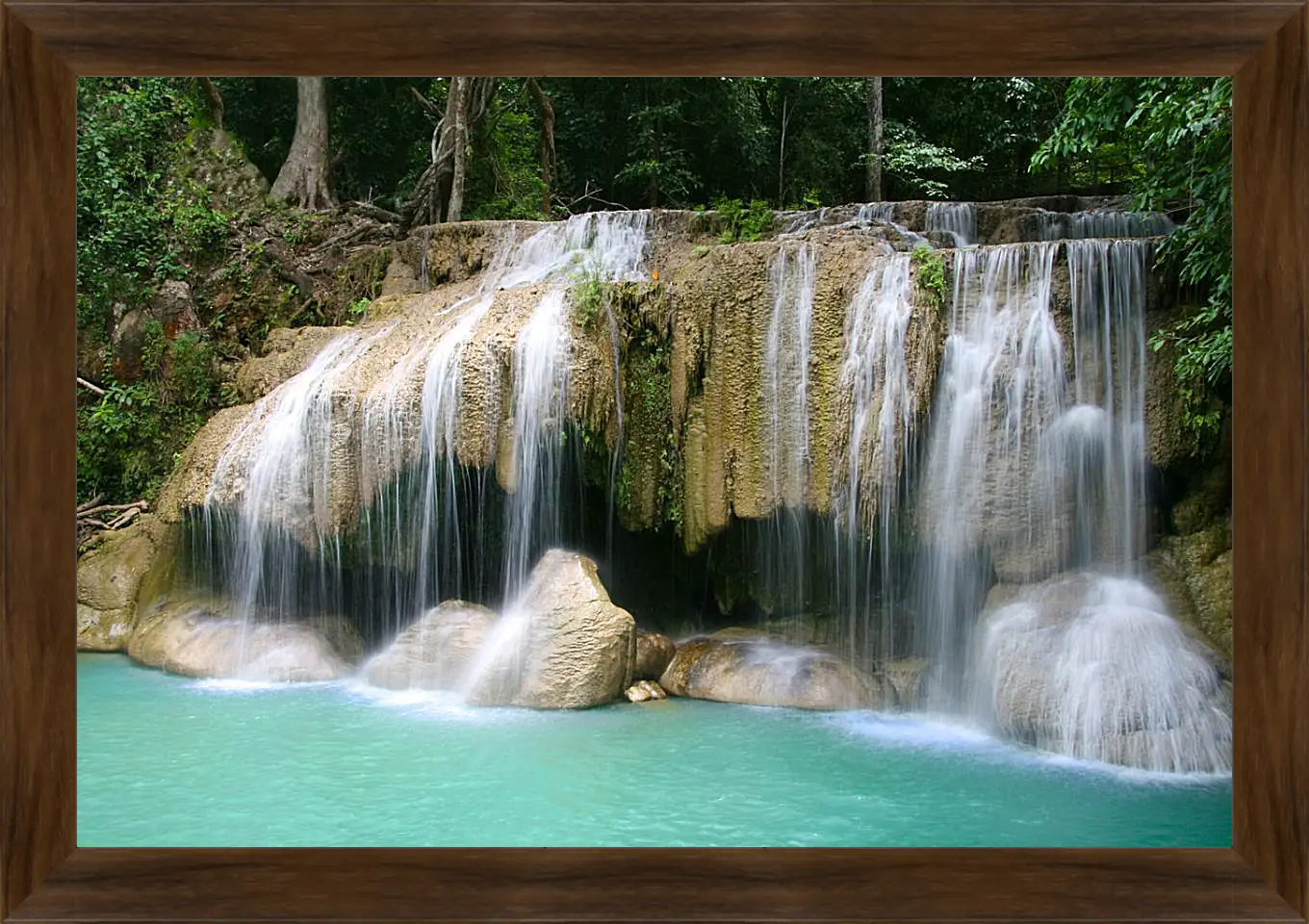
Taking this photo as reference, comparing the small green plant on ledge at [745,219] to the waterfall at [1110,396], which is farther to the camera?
the small green plant on ledge at [745,219]

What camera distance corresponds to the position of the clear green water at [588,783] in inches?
183

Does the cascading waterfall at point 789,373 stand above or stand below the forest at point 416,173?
below

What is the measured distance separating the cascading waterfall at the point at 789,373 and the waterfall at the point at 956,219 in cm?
279

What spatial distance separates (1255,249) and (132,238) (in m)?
10.1

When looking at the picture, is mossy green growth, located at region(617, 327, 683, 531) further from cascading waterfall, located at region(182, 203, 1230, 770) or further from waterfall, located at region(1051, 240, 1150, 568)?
waterfall, located at region(1051, 240, 1150, 568)

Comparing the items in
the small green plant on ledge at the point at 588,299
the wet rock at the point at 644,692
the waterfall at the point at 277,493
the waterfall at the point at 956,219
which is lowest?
the wet rock at the point at 644,692

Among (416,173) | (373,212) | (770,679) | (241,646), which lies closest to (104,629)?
(241,646)

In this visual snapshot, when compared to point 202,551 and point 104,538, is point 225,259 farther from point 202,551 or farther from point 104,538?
point 202,551

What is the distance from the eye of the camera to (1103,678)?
5922mm

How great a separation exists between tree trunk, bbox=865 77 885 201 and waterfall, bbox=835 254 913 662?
5856 mm

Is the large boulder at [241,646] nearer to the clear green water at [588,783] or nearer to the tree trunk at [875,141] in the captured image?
the clear green water at [588,783]

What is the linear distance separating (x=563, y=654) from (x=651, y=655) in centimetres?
81

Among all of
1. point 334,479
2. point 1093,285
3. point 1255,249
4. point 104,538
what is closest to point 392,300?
point 334,479
